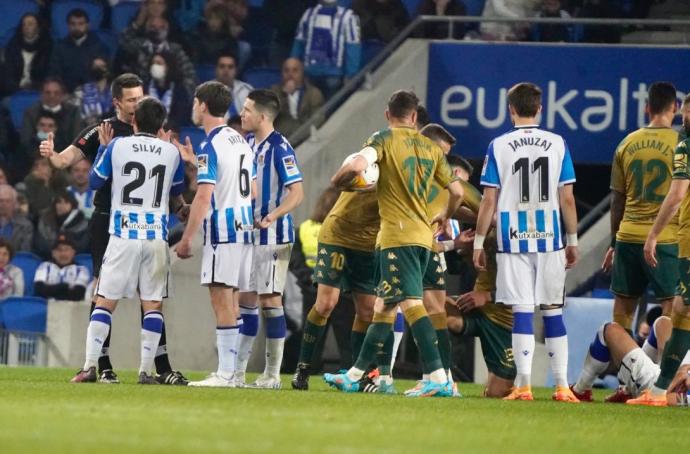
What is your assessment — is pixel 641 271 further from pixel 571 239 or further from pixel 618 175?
pixel 571 239

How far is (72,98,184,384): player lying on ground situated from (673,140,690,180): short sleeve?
348 cm

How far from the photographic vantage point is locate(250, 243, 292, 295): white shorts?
12125mm

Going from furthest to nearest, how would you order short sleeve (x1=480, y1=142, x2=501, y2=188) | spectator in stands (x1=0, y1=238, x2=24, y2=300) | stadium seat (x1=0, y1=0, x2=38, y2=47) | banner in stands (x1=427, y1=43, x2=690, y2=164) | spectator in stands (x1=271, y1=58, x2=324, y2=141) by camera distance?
stadium seat (x1=0, y1=0, x2=38, y2=47), spectator in stands (x1=271, y1=58, x2=324, y2=141), spectator in stands (x1=0, y1=238, x2=24, y2=300), banner in stands (x1=427, y1=43, x2=690, y2=164), short sleeve (x1=480, y1=142, x2=501, y2=188)

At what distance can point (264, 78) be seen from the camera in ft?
67.1

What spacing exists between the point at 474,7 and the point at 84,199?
5194mm

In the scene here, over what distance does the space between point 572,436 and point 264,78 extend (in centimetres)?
1249

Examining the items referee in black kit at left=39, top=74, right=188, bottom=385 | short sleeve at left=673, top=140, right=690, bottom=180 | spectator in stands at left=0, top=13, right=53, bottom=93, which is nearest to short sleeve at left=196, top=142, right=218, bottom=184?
referee in black kit at left=39, top=74, right=188, bottom=385

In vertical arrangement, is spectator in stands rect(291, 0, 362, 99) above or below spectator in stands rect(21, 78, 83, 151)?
above

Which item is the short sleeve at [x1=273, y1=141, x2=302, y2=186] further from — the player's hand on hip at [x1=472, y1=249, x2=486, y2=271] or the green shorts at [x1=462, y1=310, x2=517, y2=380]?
the green shorts at [x1=462, y1=310, x2=517, y2=380]

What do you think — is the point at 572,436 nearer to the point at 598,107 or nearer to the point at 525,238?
the point at 525,238

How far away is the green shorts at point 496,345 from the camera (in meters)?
12.4

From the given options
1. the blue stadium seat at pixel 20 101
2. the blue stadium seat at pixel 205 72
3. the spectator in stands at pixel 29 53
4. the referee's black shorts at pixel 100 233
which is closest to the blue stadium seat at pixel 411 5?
the blue stadium seat at pixel 205 72

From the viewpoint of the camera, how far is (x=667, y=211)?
1100cm

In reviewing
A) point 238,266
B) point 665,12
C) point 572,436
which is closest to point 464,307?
point 238,266
